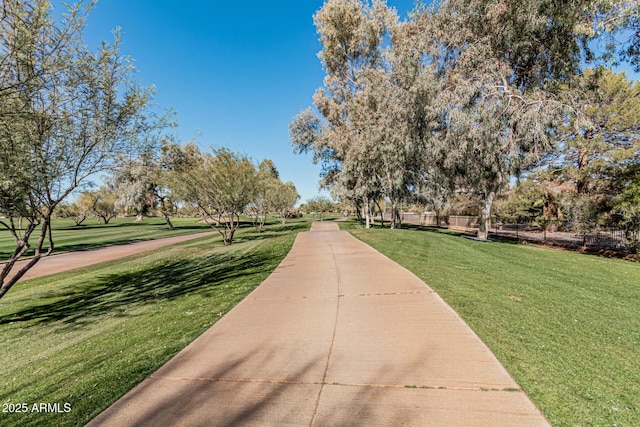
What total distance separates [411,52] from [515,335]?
18241mm

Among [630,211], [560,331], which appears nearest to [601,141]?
[630,211]

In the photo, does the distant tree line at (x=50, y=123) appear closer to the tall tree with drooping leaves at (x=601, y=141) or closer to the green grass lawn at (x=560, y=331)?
the green grass lawn at (x=560, y=331)

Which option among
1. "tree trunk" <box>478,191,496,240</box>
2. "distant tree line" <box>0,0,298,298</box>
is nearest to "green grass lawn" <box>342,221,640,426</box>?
"distant tree line" <box>0,0,298,298</box>

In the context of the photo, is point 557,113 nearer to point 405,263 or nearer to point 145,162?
point 405,263

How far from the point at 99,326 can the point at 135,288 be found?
10.7 feet

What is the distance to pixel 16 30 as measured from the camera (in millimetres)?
4535

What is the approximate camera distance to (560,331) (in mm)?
3990

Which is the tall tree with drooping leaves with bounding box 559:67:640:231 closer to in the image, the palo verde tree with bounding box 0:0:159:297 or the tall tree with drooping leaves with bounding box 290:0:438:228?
the tall tree with drooping leaves with bounding box 290:0:438:228

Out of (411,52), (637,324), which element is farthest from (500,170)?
(637,324)

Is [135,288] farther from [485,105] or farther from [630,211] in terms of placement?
[630,211]

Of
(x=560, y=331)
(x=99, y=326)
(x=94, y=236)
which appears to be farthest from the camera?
(x=94, y=236)

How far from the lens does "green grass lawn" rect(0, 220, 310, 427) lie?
3277 millimetres

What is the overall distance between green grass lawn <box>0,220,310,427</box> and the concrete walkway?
1.74 feet

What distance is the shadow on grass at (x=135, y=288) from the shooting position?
691 centimetres
